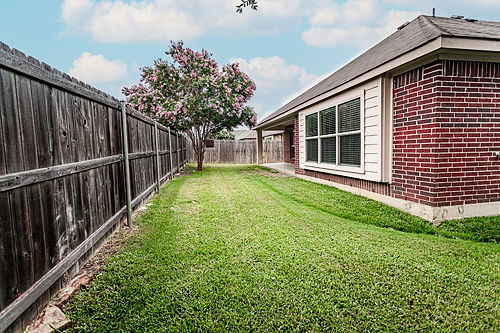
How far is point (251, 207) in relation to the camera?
4.84m

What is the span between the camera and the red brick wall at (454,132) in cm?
386

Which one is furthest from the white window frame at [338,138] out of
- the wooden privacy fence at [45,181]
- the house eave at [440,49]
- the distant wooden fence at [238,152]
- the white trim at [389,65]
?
the distant wooden fence at [238,152]

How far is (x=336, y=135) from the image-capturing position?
21.2 feet

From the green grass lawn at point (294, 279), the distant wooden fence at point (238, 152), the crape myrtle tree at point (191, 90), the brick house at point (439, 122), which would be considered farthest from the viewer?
the distant wooden fence at point (238, 152)

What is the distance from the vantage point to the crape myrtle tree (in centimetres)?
1077

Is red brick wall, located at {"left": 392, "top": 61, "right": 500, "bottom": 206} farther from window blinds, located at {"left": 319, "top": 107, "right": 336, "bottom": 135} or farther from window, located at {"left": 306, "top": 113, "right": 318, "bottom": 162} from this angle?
window, located at {"left": 306, "top": 113, "right": 318, "bottom": 162}

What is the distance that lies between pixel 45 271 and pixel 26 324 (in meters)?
0.33

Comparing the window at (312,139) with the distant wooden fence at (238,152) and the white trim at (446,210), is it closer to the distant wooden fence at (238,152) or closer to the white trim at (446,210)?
the white trim at (446,210)

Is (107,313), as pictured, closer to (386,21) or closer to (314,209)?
(314,209)

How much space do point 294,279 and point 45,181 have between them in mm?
2081

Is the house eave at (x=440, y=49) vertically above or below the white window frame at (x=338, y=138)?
above

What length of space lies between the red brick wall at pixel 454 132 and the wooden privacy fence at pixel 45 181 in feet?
14.7

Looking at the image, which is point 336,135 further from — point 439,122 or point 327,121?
point 439,122

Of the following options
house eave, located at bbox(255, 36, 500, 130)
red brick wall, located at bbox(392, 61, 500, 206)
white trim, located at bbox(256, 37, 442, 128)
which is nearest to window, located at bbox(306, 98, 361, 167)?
white trim, located at bbox(256, 37, 442, 128)
